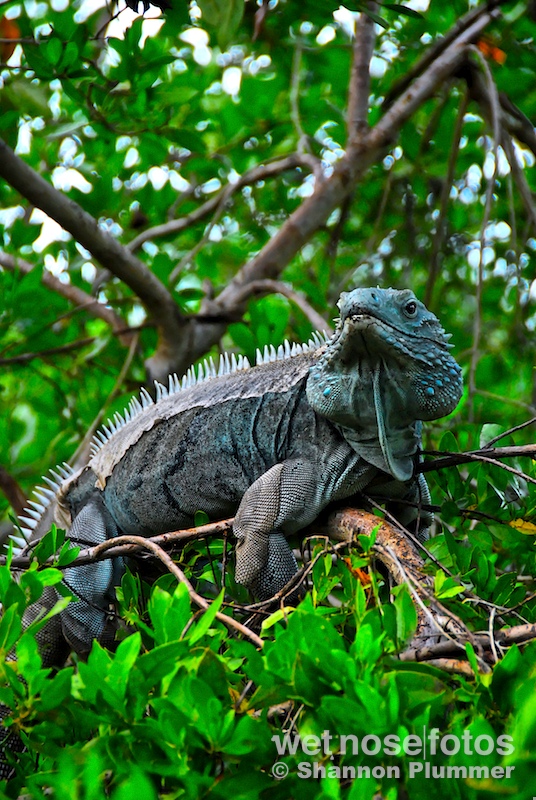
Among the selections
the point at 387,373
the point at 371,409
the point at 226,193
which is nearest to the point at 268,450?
the point at 371,409

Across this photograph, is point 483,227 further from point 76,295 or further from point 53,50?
point 76,295

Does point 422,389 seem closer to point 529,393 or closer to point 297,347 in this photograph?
point 297,347

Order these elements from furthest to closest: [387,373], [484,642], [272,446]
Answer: [272,446] < [387,373] < [484,642]

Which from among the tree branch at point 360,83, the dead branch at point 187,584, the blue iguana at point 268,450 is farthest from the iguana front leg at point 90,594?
the tree branch at point 360,83

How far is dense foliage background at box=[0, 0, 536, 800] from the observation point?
4.51 feet

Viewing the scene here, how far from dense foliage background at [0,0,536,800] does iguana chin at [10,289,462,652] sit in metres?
0.20

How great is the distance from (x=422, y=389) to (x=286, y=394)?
58cm

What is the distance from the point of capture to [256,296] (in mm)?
4645

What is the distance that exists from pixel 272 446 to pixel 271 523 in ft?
1.26

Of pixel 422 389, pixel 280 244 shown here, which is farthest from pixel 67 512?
pixel 280 244

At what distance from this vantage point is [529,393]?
16.9 ft

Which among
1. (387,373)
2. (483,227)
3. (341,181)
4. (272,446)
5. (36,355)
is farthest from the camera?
(341,181)

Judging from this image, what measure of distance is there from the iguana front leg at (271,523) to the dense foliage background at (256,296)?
22 cm

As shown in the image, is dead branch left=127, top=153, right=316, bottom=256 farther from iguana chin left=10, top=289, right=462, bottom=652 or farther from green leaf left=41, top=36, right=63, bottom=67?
iguana chin left=10, top=289, right=462, bottom=652
